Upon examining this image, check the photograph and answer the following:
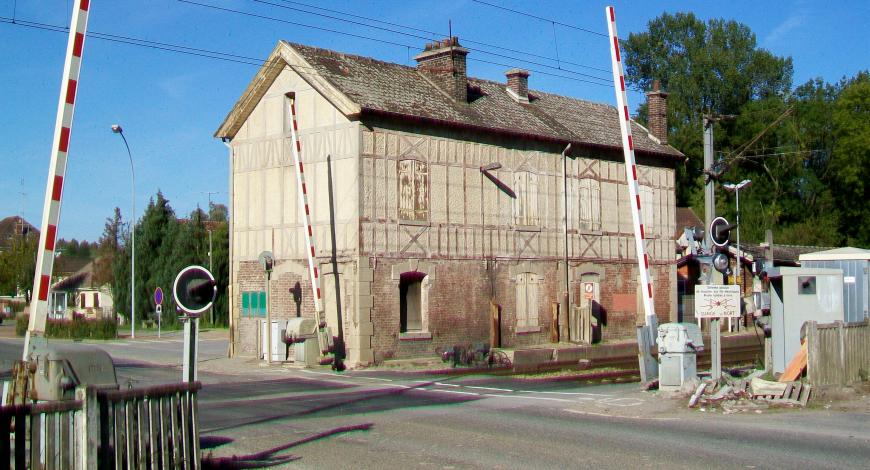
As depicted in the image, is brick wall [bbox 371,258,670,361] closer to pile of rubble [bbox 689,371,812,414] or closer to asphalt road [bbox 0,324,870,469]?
asphalt road [bbox 0,324,870,469]

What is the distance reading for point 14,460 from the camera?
23.4 feet

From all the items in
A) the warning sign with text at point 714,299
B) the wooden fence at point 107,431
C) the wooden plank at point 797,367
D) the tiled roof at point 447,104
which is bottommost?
the wooden plank at point 797,367

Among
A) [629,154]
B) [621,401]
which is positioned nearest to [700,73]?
[629,154]

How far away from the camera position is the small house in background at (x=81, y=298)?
5828cm

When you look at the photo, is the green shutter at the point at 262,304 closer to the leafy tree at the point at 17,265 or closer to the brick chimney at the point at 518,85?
the brick chimney at the point at 518,85

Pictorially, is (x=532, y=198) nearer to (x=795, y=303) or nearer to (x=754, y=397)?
(x=795, y=303)

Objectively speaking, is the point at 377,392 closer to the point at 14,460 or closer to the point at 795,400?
the point at 795,400

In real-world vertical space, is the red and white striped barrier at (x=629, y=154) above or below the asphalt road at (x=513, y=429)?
above

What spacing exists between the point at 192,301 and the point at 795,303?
11.5m

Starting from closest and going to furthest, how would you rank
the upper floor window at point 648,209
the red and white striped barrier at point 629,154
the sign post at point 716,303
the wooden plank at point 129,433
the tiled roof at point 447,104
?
the wooden plank at point 129,433 → the sign post at point 716,303 → the red and white striped barrier at point 629,154 → the tiled roof at point 447,104 → the upper floor window at point 648,209

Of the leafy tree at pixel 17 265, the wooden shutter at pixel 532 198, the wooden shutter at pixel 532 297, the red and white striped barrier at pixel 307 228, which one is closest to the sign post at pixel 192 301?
the red and white striped barrier at pixel 307 228

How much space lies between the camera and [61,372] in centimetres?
887

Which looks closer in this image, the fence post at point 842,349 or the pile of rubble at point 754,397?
the pile of rubble at point 754,397

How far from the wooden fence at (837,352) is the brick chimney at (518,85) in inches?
724
